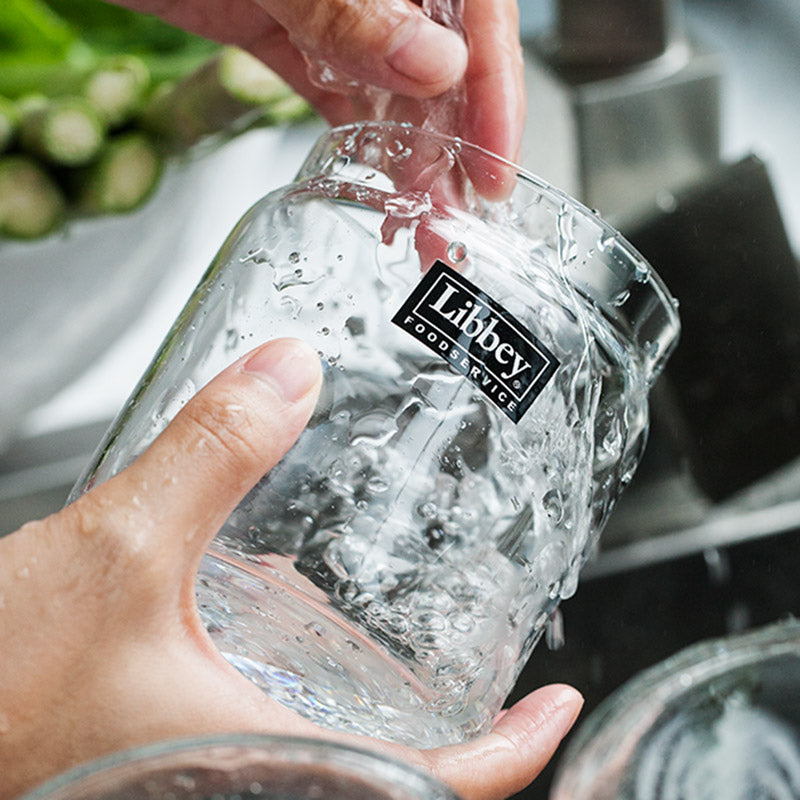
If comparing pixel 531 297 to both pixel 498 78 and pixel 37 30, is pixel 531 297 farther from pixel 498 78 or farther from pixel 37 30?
pixel 37 30

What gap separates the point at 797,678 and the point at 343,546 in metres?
0.14

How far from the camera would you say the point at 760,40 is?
0.80 meters

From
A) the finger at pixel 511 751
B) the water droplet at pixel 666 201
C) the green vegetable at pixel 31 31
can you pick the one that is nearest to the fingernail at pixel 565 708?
the finger at pixel 511 751

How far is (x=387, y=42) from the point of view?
39 centimetres

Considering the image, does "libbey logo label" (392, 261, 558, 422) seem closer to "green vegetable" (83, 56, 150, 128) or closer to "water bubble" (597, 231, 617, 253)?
"water bubble" (597, 231, 617, 253)

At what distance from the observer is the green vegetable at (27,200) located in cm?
64


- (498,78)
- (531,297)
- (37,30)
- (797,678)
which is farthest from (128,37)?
(797,678)

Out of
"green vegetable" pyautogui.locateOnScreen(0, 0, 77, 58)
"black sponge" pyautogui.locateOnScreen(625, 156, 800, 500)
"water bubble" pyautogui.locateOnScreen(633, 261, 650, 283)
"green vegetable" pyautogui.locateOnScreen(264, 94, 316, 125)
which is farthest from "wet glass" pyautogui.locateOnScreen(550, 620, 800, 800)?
"green vegetable" pyautogui.locateOnScreen(0, 0, 77, 58)

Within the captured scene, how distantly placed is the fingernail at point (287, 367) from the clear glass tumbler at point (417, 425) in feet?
0.07

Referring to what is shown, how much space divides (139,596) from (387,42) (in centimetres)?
23

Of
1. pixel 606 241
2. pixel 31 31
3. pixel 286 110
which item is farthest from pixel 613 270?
pixel 31 31

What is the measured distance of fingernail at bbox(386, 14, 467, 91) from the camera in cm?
39

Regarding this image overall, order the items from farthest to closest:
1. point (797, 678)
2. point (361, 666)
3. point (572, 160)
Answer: point (572, 160) → point (361, 666) → point (797, 678)

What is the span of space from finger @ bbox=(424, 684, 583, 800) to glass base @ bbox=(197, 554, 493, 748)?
0.5 inches
